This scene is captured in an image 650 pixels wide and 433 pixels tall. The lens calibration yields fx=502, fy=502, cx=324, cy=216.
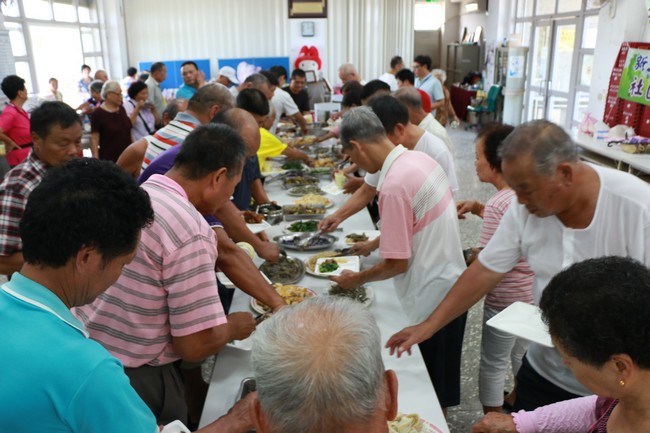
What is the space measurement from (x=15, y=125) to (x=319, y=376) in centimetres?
477

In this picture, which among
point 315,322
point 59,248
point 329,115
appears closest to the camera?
point 315,322

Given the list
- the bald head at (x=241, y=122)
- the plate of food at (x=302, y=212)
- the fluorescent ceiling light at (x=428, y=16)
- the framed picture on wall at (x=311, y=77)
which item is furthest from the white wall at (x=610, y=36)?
the fluorescent ceiling light at (x=428, y=16)

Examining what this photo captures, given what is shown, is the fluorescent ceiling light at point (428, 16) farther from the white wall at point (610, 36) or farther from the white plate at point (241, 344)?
the white plate at point (241, 344)

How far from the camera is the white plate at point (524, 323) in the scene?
153 cm

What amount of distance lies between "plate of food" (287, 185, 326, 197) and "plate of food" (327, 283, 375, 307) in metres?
1.67

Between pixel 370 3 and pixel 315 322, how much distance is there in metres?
10.4

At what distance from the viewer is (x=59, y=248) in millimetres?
1008

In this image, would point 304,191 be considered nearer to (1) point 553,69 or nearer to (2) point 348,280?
(2) point 348,280


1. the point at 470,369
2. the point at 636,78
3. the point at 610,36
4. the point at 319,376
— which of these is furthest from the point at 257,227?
the point at 610,36

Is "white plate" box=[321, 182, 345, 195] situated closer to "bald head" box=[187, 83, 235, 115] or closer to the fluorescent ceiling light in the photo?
"bald head" box=[187, 83, 235, 115]

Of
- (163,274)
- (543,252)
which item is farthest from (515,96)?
(163,274)

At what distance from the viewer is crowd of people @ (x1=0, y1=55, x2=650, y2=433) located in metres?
0.86

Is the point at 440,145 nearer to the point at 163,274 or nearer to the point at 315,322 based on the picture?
the point at 163,274

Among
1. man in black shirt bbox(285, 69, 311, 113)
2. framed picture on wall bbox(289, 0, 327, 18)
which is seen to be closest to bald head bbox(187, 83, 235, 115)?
man in black shirt bbox(285, 69, 311, 113)
